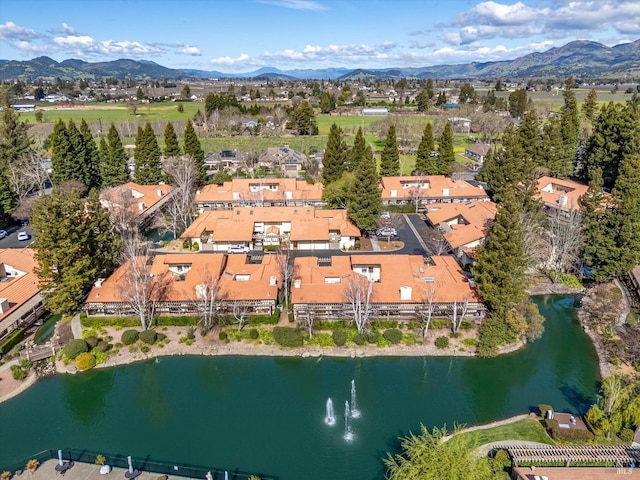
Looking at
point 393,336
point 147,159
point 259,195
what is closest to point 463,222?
point 393,336

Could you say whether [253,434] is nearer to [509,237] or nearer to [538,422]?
[538,422]

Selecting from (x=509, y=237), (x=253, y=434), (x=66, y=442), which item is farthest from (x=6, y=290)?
(x=509, y=237)

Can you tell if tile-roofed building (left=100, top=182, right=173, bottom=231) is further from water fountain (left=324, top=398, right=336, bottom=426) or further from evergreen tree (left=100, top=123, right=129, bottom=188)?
water fountain (left=324, top=398, right=336, bottom=426)

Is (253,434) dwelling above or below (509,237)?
below

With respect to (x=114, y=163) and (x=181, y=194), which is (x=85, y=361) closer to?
(x=181, y=194)

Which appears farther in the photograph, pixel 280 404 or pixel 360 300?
pixel 360 300

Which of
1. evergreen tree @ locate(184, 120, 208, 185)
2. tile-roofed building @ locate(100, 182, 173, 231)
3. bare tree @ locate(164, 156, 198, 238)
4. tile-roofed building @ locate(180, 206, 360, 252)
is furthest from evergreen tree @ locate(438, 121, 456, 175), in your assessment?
tile-roofed building @ locate(100, 182, 173, 231)
